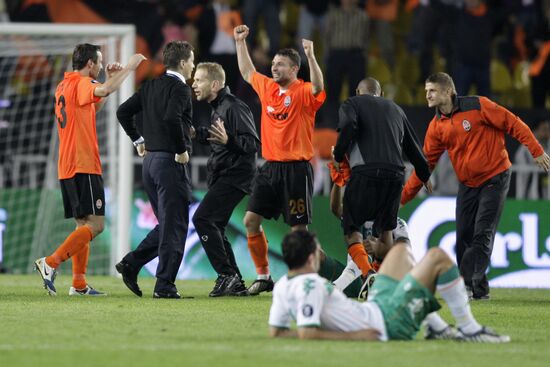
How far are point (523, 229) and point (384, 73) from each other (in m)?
Result: 5.79

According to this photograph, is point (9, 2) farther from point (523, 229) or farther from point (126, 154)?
point (523, 229)

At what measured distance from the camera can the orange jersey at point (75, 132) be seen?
460 inches

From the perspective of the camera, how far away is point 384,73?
20516 mm

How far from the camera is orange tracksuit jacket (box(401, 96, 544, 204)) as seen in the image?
12023mm

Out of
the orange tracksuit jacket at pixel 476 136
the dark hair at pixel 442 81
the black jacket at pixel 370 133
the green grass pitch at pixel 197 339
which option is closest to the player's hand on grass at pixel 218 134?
the black jacket at pixel 370 133

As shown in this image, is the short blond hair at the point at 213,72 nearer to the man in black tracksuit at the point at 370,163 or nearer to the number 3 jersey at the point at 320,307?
the man in black tracksuit at the point at 370,163

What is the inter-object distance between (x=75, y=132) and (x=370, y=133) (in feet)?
9.04

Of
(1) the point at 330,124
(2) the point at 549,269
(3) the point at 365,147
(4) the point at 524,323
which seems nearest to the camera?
(4) the point at 524,323

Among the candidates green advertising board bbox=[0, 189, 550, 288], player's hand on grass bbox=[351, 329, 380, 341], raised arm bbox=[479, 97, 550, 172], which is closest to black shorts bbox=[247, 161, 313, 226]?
raised arm bbox=[479, 97, 550, 172]

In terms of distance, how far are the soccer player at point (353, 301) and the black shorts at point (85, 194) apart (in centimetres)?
438

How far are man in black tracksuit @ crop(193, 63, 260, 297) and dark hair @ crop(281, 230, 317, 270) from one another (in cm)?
420

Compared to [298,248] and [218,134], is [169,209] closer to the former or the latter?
[218,134]

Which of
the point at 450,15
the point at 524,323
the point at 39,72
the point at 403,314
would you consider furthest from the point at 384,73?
the point at 403,314

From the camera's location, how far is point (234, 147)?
11742 millimetres
